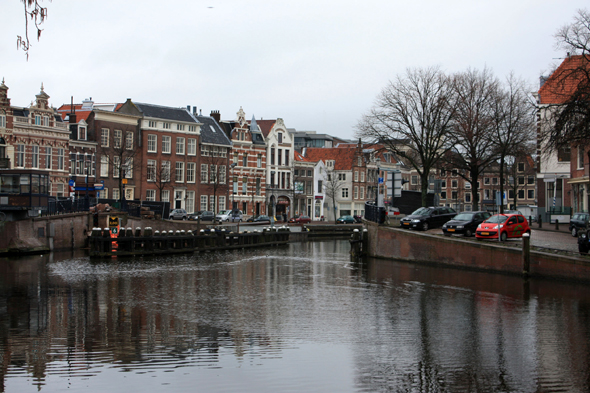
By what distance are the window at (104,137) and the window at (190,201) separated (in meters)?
13.3

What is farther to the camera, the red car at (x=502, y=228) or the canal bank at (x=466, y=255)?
the red car at (x=502, y=228)

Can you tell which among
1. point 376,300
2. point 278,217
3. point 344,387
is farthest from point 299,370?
point 278,217

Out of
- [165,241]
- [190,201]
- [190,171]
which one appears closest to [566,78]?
[165,241]

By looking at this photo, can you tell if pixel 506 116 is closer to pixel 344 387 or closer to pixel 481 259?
pixel 481 259

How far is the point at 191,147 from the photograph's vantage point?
7800 cm

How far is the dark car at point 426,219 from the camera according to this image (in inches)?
1537

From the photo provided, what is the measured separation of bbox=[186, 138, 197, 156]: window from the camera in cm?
7756

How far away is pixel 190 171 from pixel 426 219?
44.4 metres

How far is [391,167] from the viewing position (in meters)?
117

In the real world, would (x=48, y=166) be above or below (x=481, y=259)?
above

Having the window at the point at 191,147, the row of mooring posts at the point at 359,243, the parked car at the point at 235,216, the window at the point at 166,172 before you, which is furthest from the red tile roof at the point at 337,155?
the row of mooring posts at the point at 359,243

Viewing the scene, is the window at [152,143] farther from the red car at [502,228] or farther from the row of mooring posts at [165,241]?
the red car at [502,228]

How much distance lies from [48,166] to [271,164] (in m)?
37.6

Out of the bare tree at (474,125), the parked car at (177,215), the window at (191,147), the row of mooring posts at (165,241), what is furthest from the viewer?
the window at (191,147)
